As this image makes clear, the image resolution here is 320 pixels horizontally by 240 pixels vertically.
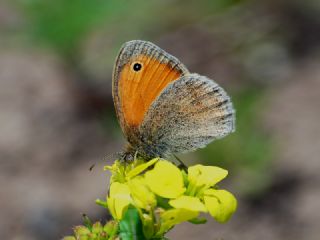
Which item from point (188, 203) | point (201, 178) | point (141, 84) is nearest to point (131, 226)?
point (188, 203)

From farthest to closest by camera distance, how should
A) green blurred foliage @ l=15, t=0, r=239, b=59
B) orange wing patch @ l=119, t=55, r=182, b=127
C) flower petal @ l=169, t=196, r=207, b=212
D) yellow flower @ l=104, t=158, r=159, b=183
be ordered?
1. green blurred foliage @ l=15, t=0, r=239, b=59
2. orange wing patch @ l=119, t=55, r=182, b=127
3. yellow flower @ l=104, t=158, r=159, b=183
4. flower petal @ l=169, t=196, r=207, b=212

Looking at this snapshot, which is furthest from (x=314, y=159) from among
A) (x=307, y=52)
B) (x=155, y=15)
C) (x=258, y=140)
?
(x=155, y=15)

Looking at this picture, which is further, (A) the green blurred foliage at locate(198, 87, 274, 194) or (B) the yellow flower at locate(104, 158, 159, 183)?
(A) the green blurred foliage at locate(198, 87, 274, 194)

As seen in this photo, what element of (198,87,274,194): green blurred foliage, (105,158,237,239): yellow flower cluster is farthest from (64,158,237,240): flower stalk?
(198,87,274,194): green blurred foliage

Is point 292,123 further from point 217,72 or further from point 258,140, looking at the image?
point 217,72

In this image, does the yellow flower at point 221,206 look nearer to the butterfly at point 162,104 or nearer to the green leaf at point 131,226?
the green leaf at point 131,226

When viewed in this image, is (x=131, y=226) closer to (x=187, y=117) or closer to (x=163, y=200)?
(x=163, y=200)

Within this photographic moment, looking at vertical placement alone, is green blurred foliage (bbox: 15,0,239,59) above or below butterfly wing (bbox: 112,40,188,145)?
above

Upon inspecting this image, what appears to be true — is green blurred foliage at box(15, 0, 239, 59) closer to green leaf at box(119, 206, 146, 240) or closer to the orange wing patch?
the orange wing patch
